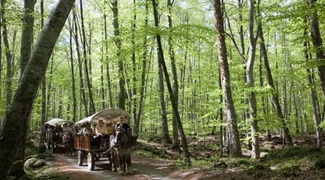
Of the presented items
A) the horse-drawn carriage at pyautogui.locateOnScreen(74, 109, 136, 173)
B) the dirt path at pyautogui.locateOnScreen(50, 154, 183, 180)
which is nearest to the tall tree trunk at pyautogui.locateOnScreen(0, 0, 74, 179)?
the dirt path at pyautogui.locateOnScreen(50, 154, 183, 180)

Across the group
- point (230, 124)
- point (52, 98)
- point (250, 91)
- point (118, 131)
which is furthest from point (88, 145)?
point (52, 98)

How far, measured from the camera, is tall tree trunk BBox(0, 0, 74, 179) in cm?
511

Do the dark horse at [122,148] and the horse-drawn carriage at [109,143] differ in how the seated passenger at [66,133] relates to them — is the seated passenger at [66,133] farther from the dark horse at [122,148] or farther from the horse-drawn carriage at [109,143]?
the dark horse at [122,148]

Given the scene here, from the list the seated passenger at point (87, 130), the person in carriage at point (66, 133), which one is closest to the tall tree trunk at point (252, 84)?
the seated passenger at point (87, 130)

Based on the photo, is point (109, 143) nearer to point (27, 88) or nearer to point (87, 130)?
point (87, 130)

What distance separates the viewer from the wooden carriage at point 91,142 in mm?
12609

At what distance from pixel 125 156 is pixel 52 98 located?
126 feet

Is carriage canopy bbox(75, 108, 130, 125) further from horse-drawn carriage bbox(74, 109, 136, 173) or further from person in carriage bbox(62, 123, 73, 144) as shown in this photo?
person in carriage bbox(62, 123, 73, 144)

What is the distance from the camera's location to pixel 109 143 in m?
12.6

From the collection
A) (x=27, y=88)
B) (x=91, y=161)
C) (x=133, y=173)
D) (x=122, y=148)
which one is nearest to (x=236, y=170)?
(x=133, y=173)

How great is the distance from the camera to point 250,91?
1284 cm

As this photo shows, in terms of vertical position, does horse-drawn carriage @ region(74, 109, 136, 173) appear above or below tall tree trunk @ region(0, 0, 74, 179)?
below

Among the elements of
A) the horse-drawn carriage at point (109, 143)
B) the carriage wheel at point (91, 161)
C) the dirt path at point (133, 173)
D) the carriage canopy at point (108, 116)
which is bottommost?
the dirt path at point (133, 173)

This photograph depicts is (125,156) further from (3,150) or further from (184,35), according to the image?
(3,150)
